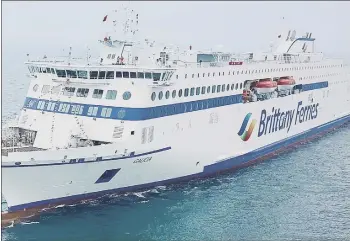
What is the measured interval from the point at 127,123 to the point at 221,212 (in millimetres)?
5955

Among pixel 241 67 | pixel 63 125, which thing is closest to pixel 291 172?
pixel 241 67

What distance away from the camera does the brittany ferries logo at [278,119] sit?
28.6m

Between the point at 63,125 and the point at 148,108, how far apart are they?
13.8ft

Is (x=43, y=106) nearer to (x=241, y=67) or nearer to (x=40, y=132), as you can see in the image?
(x=40, y=132)

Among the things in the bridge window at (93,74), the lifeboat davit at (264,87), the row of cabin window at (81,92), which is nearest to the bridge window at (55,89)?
the row of cabin window at (81,92)

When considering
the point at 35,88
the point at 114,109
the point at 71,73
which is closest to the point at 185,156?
the point at 114,109

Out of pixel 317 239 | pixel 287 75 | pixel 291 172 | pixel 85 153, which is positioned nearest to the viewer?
pixel 317 239

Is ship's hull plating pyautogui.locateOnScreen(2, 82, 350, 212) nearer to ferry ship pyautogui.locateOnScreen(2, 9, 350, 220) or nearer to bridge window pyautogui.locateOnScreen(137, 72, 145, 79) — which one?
ferry ship pyautogui.locateOnScreen(2, 9, 350, 220)

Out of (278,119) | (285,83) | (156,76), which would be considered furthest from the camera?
(285,83)

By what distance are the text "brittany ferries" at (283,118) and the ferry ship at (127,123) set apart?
2.29 ft

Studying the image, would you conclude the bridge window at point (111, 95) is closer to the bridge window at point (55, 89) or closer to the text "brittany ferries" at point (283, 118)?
the bridge window at point (55, 89)

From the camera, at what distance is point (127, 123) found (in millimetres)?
21438

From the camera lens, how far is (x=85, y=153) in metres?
19.7

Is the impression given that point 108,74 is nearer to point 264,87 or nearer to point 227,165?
point 227,165
